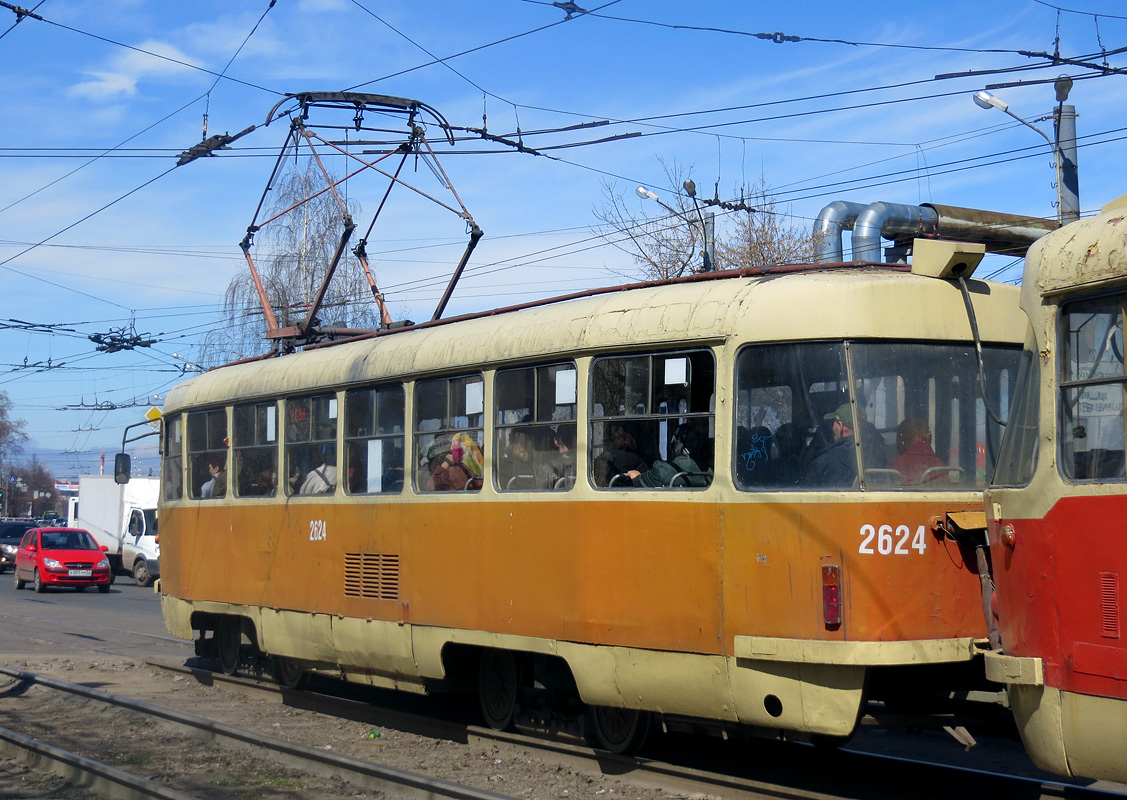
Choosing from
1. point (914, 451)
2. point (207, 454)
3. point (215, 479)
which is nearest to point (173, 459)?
point (207, 454)

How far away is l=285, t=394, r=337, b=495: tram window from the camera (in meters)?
9.92

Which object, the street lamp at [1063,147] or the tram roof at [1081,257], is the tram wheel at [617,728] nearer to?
the tram roof at [1081,257]

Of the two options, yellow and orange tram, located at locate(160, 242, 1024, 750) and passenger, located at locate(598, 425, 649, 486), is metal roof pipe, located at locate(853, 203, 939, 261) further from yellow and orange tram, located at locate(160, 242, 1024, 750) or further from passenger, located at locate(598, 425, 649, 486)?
passenger, located at locate(598, 425, 649, 486)

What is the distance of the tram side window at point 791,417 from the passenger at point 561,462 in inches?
48.2

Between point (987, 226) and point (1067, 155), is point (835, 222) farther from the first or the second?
point (1067, 155)

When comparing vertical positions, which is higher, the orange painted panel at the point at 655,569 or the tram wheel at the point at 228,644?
the orange painted panel at the point at 655,569

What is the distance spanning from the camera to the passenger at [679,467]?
6801 millimetres

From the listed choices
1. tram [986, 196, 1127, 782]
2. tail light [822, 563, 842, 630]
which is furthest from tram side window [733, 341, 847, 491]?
tram [986, 196, 1127, 782]

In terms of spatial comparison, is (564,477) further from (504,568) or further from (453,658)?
(453,658)

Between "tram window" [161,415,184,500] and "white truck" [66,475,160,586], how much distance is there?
17542 millimetres

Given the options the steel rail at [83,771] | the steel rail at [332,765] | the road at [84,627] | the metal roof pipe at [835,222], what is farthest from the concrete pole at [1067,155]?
the steel rail at [83,771]

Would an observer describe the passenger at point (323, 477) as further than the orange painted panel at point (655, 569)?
Yes

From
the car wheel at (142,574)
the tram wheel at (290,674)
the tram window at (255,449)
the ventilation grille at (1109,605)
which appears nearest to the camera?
the ventilation grille at (1109,605)

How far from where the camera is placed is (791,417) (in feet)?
21.3
